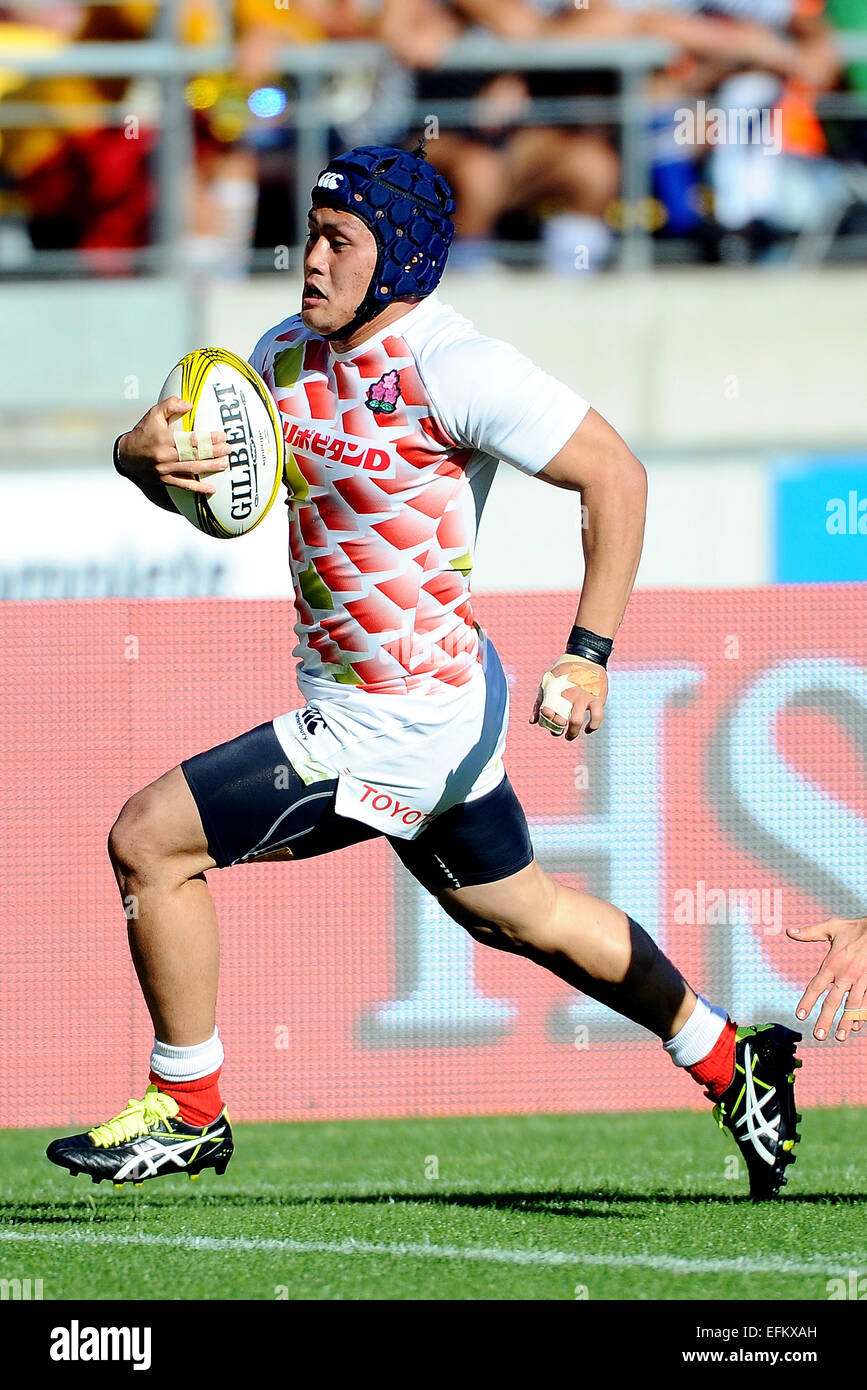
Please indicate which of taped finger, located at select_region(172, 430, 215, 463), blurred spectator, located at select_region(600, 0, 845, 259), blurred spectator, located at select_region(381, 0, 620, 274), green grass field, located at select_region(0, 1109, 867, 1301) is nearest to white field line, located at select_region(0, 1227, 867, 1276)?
green grass field, located at select_region(0, 1109, 867, 1301)

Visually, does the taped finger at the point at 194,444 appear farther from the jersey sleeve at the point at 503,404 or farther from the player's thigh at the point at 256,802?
the player's thigh at the point at 256,802

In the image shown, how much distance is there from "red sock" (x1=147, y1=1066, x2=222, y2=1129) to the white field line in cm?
25

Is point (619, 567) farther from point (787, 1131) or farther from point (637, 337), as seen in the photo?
point (637, 337)

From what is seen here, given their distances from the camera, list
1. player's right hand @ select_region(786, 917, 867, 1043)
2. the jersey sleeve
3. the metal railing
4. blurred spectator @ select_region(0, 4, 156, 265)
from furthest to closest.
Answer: blurred spectator @ select_region(0, 4, 156, 265)
the metal railing
the jersey sleeve
player's right hand @ select_region(786, 917, 867, 1043)

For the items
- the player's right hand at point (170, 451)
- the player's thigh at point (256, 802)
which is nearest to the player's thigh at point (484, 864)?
the player's thigh at point (256, 802)

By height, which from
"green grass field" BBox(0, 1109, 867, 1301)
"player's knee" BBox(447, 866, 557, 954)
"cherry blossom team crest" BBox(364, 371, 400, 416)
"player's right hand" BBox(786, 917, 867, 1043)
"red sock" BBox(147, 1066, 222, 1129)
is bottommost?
"green grass field" BBox(0, 1109, 867, 1301)

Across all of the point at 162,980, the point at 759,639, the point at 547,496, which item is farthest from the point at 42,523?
the point at 162,980

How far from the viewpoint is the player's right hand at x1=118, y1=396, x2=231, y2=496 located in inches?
163

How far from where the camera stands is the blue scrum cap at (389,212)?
424 cm

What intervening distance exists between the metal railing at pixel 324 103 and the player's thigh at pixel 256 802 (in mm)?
5426

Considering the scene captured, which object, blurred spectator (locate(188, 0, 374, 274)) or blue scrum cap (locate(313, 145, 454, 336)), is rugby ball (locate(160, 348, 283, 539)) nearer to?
blue scrum cap (locate(313, 145, 454, 336))

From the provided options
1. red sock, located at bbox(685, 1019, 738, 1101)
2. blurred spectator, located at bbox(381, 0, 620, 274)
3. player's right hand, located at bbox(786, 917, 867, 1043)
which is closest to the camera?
player's right hand, located at bbox(786, 917, 867, 1043)

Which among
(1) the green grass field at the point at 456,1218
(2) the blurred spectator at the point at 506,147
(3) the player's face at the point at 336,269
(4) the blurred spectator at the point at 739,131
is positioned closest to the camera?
(1) the green grass field at the point at 456,1218

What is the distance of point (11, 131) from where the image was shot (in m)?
10.3
